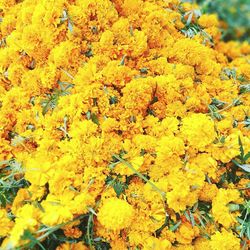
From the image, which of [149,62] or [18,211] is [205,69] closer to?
[149,62]

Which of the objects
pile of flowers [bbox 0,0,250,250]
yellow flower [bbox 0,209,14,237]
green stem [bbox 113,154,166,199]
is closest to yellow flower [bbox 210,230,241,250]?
pile of flowers [bbox 0,0,250,250]

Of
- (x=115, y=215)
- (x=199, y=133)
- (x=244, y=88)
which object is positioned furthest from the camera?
(x=244, y=88)

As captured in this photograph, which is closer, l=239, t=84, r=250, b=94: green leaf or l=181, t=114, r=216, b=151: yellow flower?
l=181, t=114, r=216, b=151: yellow flower

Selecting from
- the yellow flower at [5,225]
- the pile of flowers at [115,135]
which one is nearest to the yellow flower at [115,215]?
the pile of flowers at [115,135]

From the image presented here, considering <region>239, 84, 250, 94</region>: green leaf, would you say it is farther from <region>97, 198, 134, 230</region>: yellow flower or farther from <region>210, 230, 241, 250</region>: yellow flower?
<region>97, 198, 134, 230</region>: yellow flower

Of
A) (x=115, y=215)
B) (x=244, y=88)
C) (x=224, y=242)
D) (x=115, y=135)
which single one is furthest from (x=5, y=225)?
(x=244, y=88)

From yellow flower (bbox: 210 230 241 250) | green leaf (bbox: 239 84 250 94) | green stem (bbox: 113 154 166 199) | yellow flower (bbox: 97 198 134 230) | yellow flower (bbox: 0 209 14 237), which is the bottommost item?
yellow flower (bbox: 210 230 241 250)

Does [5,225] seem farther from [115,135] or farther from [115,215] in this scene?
[115,135]

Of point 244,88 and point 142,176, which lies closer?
point 142,176
